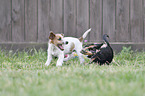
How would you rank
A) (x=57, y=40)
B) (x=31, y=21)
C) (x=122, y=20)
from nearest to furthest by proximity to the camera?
1. (x=57, y=40)
2. (x=31, y=21)
3. (x=122, y=20)

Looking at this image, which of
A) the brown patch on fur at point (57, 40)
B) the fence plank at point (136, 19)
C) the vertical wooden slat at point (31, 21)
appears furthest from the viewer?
the fence plank at point (136, 19)

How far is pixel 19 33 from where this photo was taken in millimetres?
4547

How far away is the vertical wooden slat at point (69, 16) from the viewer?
4.54 m

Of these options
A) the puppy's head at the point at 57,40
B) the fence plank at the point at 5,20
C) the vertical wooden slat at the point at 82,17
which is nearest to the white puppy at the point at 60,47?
the puppy's head at the point at 57,40

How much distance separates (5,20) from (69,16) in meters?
1.55

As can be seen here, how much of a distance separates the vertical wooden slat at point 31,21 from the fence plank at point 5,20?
0.41m

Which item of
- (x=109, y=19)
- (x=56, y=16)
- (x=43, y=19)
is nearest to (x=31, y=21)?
(x=43, y=19)

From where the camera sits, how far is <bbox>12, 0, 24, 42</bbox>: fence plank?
14.9ft

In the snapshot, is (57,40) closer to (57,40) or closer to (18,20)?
(57,40)

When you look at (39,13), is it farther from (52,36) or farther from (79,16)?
(52,36)

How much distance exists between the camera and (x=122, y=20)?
4645 millimetres

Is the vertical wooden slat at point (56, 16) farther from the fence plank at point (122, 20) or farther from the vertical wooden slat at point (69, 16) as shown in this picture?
the fence plank at point (122, 20)

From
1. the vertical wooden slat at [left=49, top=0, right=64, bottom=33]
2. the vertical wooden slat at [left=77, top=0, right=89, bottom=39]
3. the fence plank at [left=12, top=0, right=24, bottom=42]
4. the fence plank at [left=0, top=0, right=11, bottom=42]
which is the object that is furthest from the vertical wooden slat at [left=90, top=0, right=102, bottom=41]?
the fence plank at [left=0, top=0, right=11, bottom=42]

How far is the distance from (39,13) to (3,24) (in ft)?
2.98
